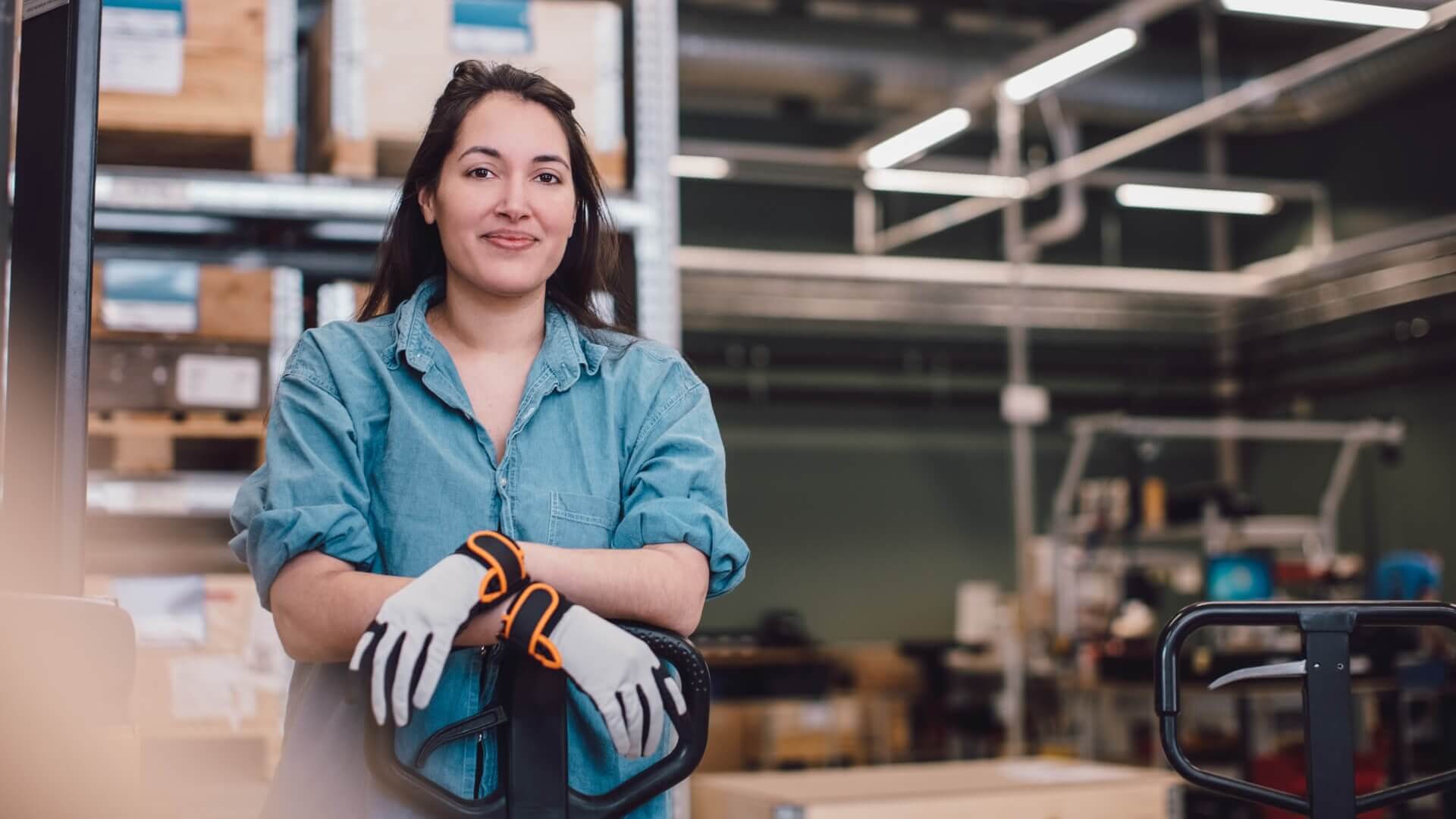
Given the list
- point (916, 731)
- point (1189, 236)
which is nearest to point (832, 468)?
point (916, 731)

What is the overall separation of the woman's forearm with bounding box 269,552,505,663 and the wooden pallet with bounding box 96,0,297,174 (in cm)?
201

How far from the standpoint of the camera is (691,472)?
178cm

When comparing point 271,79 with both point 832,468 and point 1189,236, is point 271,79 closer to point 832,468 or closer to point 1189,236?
point 832,468

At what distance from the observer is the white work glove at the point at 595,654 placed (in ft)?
4.98

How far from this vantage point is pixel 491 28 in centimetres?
344

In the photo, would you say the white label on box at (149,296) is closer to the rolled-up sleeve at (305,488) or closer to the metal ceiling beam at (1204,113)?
the rolled-up sleeve at (305,488)

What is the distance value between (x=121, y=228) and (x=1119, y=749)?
701cm

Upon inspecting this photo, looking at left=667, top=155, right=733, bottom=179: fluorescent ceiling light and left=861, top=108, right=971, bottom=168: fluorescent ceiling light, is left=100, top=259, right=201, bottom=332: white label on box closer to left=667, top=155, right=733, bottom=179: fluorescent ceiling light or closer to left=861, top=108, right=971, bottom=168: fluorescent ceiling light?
left=861, top=108, right=971, bottom=168: fluorescent ceiling light

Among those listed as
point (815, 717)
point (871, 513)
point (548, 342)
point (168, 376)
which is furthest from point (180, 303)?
point (871, 513)

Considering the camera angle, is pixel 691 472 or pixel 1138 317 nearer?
pixel 691 472

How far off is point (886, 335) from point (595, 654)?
41.3ft

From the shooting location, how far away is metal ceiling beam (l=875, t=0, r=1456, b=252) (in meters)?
6.36

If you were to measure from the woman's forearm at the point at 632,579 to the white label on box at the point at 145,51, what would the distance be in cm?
224

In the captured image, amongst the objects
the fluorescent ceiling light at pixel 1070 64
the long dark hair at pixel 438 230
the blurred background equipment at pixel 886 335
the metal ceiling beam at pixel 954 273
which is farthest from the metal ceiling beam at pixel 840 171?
the long dark hair at pixel 438 230
